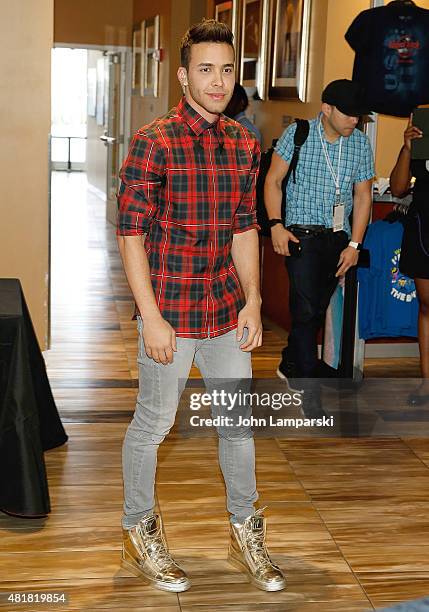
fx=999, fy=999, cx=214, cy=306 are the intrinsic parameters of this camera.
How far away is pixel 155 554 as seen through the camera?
2.89 m

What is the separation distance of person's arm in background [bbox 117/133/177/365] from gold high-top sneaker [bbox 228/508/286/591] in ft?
1.98

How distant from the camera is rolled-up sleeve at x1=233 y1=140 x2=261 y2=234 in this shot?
2764 mm

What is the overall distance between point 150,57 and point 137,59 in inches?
40.7

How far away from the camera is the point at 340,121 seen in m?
4.20

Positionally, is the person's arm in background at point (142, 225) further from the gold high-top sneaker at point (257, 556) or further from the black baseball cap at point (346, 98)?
the black baseball cap at point (346, 98)

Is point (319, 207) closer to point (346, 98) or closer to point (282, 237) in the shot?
point (282, 237)

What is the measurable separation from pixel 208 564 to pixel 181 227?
3.54 ft

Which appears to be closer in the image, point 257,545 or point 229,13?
point 257,545

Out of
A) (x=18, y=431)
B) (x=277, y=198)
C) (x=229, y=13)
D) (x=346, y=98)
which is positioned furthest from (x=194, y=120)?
(x=229, y=13)

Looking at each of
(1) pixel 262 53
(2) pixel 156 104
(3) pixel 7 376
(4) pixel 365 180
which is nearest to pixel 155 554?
(3) pixel 7 376

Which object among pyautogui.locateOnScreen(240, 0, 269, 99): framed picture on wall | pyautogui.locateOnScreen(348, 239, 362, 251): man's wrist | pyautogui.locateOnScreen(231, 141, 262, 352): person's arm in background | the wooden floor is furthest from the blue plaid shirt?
pyautogui.locateOnScreen(240, 0, 269, 99): framed picture on wall

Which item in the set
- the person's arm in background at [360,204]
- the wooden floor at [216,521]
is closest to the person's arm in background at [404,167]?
the person's arm in background at [360,204]

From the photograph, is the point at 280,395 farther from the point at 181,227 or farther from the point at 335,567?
the point at 181,227

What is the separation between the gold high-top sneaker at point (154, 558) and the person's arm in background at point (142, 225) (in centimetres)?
57
